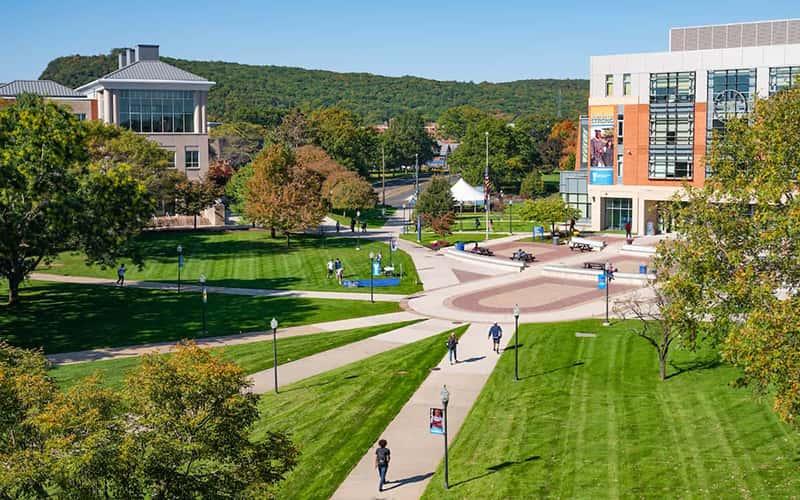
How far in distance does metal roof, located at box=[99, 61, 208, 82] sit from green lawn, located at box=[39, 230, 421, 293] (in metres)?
25.3

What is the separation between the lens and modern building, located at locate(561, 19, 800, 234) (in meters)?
74.1

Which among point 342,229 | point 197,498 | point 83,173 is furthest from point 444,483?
point 342,229

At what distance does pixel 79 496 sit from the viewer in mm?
15781

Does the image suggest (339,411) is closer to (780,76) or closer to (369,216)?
(780,76)

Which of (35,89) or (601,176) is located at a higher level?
(35,89)

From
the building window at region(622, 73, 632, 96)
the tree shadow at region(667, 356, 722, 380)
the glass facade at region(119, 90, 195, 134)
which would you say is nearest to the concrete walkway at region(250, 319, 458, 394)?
the tree shadow at region(667, 356, 722, 380)

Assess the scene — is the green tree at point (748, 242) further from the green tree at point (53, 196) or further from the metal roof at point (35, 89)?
the metal roof at point (35, 89)

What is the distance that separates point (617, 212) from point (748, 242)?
194 ft

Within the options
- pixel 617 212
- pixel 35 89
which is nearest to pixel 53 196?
pixel 617 212

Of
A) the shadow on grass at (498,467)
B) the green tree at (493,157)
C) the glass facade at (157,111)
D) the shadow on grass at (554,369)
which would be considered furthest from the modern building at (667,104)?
the shadow on grass at (498,467)

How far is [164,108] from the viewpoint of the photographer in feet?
338

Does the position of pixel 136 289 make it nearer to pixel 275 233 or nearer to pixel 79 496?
pixel 275 233

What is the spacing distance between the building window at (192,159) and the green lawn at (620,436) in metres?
74.2

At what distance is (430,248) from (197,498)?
188 ft
